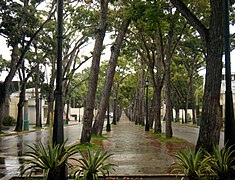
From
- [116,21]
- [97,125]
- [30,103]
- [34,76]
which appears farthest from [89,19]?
[30,103]

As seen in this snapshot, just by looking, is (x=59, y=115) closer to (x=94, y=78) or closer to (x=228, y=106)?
(x=228, y=106)

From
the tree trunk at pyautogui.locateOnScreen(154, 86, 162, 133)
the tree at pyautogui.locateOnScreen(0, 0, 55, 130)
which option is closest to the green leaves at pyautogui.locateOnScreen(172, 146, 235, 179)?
the tree trunk at pyautogui.locateOnScreen(154, 86, 162, 133)

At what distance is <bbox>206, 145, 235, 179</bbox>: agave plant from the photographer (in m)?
7.34

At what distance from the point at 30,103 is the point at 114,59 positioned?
134ft

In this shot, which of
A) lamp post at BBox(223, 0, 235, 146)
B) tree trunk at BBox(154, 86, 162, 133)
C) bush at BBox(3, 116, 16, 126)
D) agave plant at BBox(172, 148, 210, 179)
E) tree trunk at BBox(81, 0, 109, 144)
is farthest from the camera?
bush at BBox(3, 116, 16, 126)

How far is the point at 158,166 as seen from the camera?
10812mm

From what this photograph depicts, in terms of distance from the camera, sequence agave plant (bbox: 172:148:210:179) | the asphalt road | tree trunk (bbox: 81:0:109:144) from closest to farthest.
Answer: agave plant (bbox: 172:148:210:179) → tree trunk (bbox: 81:0:109:144) → the asphalt road

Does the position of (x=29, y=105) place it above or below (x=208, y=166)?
above

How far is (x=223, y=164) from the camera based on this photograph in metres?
7.41

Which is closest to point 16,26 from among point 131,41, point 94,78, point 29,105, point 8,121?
point 131,41

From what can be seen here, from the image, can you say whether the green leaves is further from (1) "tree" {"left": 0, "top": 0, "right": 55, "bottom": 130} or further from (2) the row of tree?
(1) "tree" {"left": 0, "top": 0, "right": 55, "bottom": 130}

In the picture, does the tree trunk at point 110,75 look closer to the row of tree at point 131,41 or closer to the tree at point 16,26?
the row of tree at point 131,41

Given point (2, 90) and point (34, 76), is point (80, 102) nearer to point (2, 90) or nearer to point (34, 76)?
point (34, 76)

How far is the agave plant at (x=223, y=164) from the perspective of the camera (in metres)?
7.34
